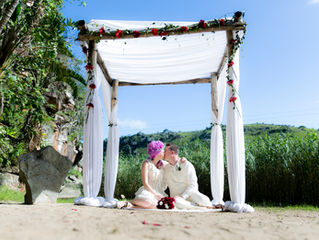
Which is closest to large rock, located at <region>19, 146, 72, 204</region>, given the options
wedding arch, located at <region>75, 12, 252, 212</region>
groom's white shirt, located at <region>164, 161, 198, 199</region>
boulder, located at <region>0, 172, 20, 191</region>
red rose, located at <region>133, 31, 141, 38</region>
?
wedding arch, located at <region>75, 12, 252, 212</region>

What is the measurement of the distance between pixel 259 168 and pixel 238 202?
3725mm

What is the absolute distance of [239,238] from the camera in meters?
2.24

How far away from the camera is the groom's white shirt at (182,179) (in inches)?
194

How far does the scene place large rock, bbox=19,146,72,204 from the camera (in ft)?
16.1

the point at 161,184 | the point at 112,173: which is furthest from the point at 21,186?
the point at 161,184

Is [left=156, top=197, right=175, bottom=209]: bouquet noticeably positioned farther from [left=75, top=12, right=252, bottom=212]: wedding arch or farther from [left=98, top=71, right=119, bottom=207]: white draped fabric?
[left=98, top=71, right=119, bottom=207]: white draped fabric

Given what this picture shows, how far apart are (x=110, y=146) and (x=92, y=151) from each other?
114cm

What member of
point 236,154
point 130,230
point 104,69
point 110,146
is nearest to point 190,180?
point 236,154

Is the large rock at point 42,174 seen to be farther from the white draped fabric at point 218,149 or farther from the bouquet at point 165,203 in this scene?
the white draped fabric at point 218,149

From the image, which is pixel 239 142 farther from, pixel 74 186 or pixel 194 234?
pixel 74 186

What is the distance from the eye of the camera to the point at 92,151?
4.79 meters

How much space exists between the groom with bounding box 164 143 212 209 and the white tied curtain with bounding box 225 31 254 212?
0.54 metres

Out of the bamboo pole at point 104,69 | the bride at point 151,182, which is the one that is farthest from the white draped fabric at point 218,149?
the bamboo pole at point 104,69

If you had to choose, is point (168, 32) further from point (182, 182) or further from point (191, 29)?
point (182, 182)
